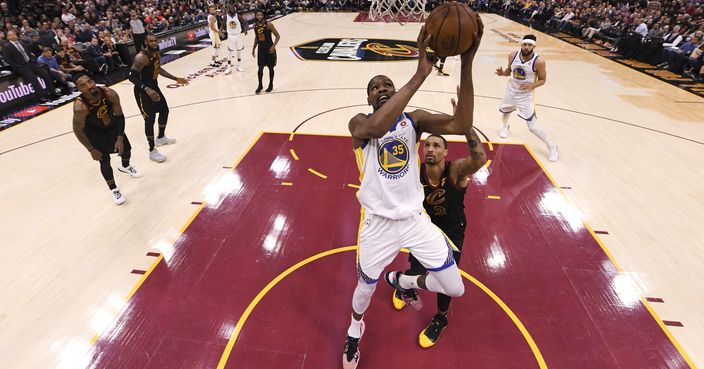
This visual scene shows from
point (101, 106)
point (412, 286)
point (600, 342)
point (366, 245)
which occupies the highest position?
point (101, 106)

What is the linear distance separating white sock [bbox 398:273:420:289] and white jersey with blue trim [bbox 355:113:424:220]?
27.9 inches

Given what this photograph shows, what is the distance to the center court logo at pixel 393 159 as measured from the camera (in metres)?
2.34

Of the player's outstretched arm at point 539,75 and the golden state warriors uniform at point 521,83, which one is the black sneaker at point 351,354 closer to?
the player's outstretched arm at point 539,75

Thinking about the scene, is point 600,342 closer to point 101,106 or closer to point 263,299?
point 263,299

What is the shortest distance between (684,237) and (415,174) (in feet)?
13.9

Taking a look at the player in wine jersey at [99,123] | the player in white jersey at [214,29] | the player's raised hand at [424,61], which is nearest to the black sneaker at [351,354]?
A: the player's raised hand at [424,61]

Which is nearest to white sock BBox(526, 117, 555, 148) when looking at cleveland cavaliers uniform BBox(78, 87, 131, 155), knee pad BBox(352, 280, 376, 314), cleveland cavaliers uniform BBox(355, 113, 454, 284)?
cleveland cavaliers uniform BBox(355, 113, 454, 284)

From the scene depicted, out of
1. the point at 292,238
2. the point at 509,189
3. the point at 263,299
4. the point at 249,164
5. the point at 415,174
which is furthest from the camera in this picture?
the point at 249,164

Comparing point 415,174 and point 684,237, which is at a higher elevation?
point 415,174

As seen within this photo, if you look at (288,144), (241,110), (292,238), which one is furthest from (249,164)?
(241,110)

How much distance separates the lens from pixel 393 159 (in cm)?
236

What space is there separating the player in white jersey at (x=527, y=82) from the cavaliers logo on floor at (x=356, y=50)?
24.5ft

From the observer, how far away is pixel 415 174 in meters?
2.46

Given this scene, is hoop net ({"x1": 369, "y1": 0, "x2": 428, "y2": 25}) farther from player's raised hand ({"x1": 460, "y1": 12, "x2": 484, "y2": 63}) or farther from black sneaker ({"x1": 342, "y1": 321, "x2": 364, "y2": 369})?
black sneaker ({"x1": 342, "y1": 321, "x2": 364, "y2": 369})
